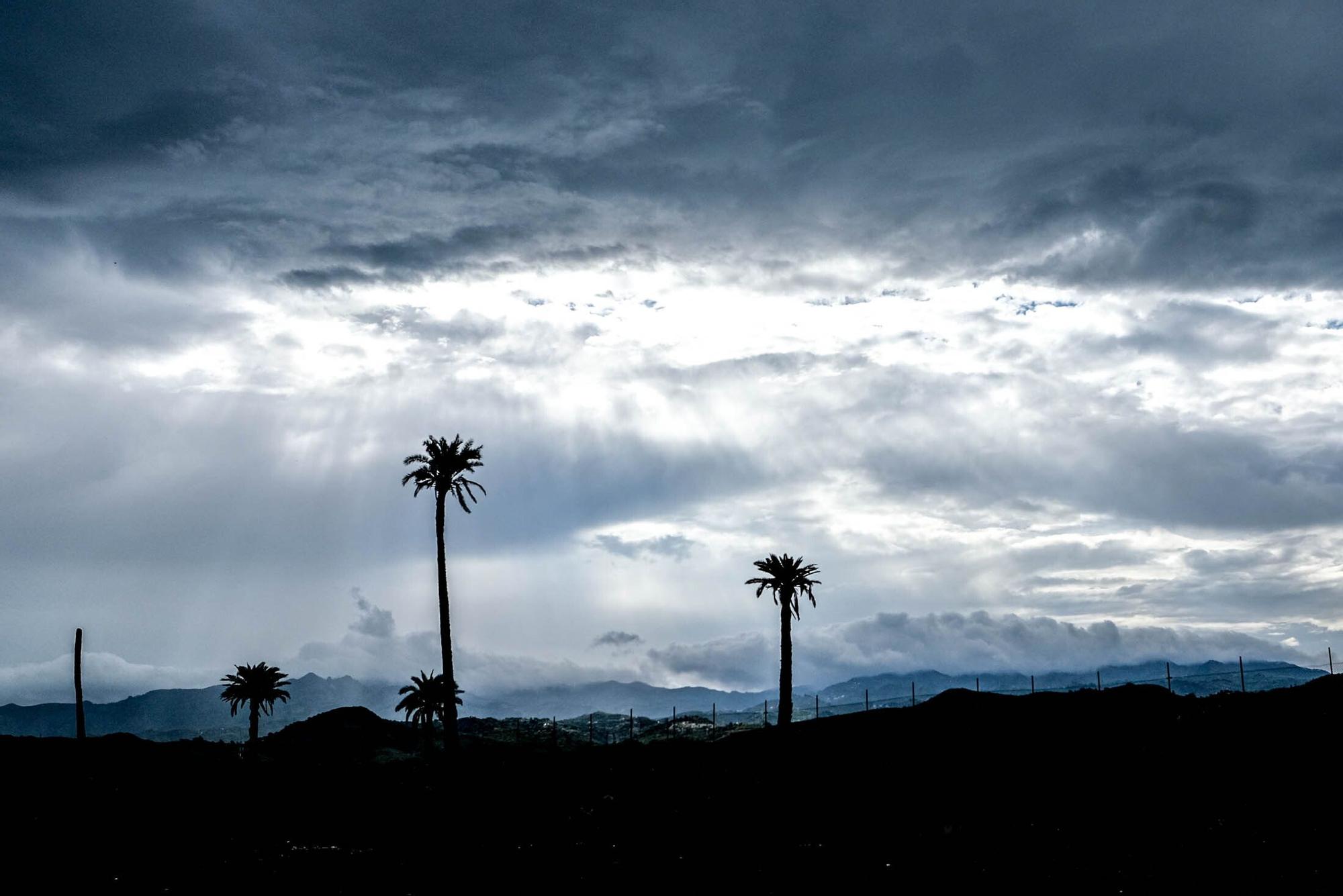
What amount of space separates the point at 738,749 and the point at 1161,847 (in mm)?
34939

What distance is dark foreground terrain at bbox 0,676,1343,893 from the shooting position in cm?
3894

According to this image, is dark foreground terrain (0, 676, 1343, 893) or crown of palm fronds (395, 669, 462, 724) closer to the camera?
dark foreground terrain (0, 676, 1343, 893)

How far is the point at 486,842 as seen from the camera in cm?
5122

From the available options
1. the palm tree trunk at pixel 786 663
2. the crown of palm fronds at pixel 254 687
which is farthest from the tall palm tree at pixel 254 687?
the palm tree trunk at pixel 786 663

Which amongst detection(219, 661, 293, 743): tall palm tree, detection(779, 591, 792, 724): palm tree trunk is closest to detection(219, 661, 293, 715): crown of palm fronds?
detection(219, 661, 293, 743): tall palm tree

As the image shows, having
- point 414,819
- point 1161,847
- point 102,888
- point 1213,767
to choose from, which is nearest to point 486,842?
point 414,819

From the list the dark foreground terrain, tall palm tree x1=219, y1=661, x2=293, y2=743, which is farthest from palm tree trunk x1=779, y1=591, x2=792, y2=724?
tall palm tree x1=219, y1=661, x2=293, y2=743

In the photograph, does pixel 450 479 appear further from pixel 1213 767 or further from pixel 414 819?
pixel 1213 767

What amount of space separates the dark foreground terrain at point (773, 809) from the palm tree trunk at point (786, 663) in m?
2.27

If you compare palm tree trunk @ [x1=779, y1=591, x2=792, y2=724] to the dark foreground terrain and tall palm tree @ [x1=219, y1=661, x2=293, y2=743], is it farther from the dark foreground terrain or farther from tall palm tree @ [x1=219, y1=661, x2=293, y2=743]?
tall palm tree @ [x1=219, y1=661, x2=293, y2=743]

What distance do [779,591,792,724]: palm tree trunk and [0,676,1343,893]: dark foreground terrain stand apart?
2268mm

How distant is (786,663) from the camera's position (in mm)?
81188

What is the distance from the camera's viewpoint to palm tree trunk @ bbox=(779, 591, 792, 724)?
78375 mm

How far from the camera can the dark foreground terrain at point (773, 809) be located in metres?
38.9
